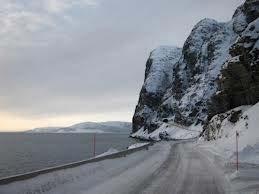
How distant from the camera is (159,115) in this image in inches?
7815

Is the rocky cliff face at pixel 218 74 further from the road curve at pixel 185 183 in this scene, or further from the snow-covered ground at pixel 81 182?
the snow-covered ground at pixel 81 182

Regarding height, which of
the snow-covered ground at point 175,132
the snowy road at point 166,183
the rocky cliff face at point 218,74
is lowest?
the snowy road at point 166,183

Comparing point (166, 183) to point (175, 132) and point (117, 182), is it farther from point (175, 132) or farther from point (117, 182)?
point (175, 132)

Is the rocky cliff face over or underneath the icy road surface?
over

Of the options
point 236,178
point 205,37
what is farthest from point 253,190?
point 205,37

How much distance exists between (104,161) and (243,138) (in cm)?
1210

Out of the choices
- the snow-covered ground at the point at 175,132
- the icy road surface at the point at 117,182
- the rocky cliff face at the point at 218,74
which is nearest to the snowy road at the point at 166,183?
the icy road surface at the point at 117,182

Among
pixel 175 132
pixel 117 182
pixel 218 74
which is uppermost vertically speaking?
pixel 218 74

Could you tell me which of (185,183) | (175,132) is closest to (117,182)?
(185,183)

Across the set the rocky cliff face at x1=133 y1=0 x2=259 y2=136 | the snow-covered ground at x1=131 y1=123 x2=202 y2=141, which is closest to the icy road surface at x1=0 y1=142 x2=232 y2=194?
the rocky cliff face at x1=133 y1=0 x2=259 y2=136

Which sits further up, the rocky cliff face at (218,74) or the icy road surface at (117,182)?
the rocky cliff face at (218,74)

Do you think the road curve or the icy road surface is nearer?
the icy road surface

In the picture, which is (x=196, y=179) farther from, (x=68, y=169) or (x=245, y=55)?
(x=245, y=55)

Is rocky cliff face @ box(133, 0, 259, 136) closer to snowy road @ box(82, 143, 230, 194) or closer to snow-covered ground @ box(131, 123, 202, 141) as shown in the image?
snow-covered ground @ box(131, 123, 202, 141)
